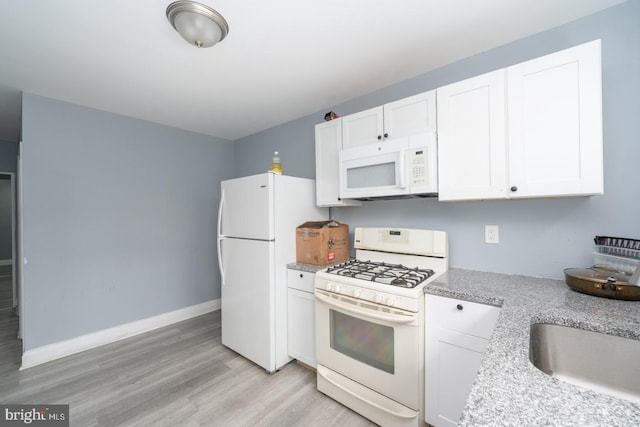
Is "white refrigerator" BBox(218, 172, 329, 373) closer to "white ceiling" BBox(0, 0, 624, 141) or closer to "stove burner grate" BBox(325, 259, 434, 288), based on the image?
"stove burner grate" BBox(325, 259, 434, 288)

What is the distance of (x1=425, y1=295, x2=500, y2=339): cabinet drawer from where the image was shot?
1.31 metres

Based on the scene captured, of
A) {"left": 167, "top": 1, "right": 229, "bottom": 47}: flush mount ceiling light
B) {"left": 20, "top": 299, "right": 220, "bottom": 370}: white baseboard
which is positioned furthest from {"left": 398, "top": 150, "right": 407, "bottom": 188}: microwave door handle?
{"left": 20, "top": 299, "right": 220, "bottom": 370}: white baseboard

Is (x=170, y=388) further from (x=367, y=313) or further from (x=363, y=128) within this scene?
(x=363, y=128)

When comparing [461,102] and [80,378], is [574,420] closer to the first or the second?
[461,102]

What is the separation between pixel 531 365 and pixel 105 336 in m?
3.57

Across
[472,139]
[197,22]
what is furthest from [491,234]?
[197,22]

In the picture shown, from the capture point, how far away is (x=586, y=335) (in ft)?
3.26

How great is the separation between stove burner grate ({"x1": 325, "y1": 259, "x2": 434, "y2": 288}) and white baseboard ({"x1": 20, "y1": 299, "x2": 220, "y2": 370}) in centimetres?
239

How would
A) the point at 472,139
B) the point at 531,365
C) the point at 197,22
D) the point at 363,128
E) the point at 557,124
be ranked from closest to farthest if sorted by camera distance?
the point at 531,365 < the point at 557,124 < the point at 197,22 < the point at 472,139 < the point at 363,128

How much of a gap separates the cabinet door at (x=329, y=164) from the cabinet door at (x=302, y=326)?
84cm

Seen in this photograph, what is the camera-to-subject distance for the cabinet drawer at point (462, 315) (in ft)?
4.30

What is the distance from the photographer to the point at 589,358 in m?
1.00

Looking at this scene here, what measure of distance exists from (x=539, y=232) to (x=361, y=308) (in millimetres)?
1253

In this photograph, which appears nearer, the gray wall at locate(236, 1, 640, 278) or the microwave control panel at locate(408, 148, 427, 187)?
the gray wall at locate(236, 1, 640, 278)
